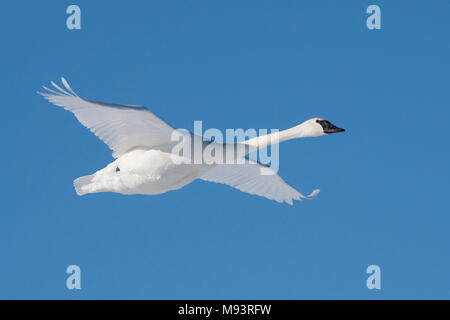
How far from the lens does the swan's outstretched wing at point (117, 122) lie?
1488cm

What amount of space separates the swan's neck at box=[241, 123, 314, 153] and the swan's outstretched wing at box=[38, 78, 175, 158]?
170 centimetres

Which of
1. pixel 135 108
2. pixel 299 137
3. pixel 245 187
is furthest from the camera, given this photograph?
pixel 245 187

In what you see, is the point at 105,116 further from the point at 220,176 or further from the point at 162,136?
the point at 220,176

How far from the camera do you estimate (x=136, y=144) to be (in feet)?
53.5

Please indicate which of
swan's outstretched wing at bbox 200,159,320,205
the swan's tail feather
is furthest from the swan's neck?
the swan's tail feather

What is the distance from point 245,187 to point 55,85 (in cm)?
527

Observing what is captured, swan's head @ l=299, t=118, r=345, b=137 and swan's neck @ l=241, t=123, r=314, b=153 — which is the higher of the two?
swan's head @ l=299, t=118, r=345, b=137

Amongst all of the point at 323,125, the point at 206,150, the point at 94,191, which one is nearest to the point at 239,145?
the point at 206,150

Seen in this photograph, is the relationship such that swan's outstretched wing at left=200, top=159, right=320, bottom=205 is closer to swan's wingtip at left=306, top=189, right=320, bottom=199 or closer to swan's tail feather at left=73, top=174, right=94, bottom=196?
swan's wingtip at left=306, top=189, right=320, bottom=199

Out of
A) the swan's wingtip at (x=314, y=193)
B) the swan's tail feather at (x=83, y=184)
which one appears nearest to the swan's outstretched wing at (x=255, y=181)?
the swan's wingtip at (x=314, y=193)

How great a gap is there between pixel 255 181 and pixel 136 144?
10.6ft

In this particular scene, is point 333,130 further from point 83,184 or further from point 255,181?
point 83,184

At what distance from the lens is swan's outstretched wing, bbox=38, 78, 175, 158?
48.8ft

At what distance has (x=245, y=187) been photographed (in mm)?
18281
